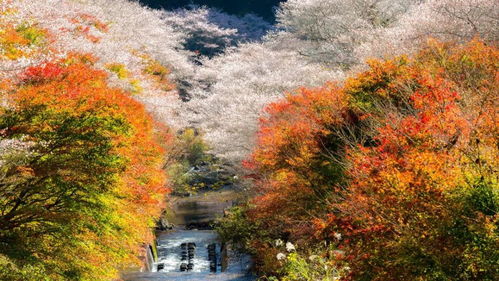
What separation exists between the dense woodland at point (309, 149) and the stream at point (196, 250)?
3.63ft

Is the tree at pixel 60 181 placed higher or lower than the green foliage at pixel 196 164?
higher

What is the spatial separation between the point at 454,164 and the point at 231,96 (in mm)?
25151

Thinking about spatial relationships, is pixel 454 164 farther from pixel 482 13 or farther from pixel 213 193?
pixel 213 193

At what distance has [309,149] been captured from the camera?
1577cm

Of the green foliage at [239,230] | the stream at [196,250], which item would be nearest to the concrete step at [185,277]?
the stream at [196,250]

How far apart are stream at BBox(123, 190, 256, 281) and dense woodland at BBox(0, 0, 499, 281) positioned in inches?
43.6

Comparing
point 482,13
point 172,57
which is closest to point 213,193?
point 172,57

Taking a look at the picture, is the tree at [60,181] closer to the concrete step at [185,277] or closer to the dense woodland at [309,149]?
the dense woodland at [309,149]

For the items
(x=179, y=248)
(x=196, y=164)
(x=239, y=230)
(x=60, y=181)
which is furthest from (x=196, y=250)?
(x=196, y=164)

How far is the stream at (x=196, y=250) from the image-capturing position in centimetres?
2010

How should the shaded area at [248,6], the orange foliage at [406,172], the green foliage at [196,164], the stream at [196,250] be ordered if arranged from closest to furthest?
the orange foliage at [406,172] < the stream at [196,250] < the green foliage at [196,164] < the shaded area at [248,6]

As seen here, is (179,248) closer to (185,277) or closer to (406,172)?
(185,277)

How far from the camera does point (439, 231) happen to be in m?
6.05

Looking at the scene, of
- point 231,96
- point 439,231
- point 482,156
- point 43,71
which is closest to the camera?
point 439,231
